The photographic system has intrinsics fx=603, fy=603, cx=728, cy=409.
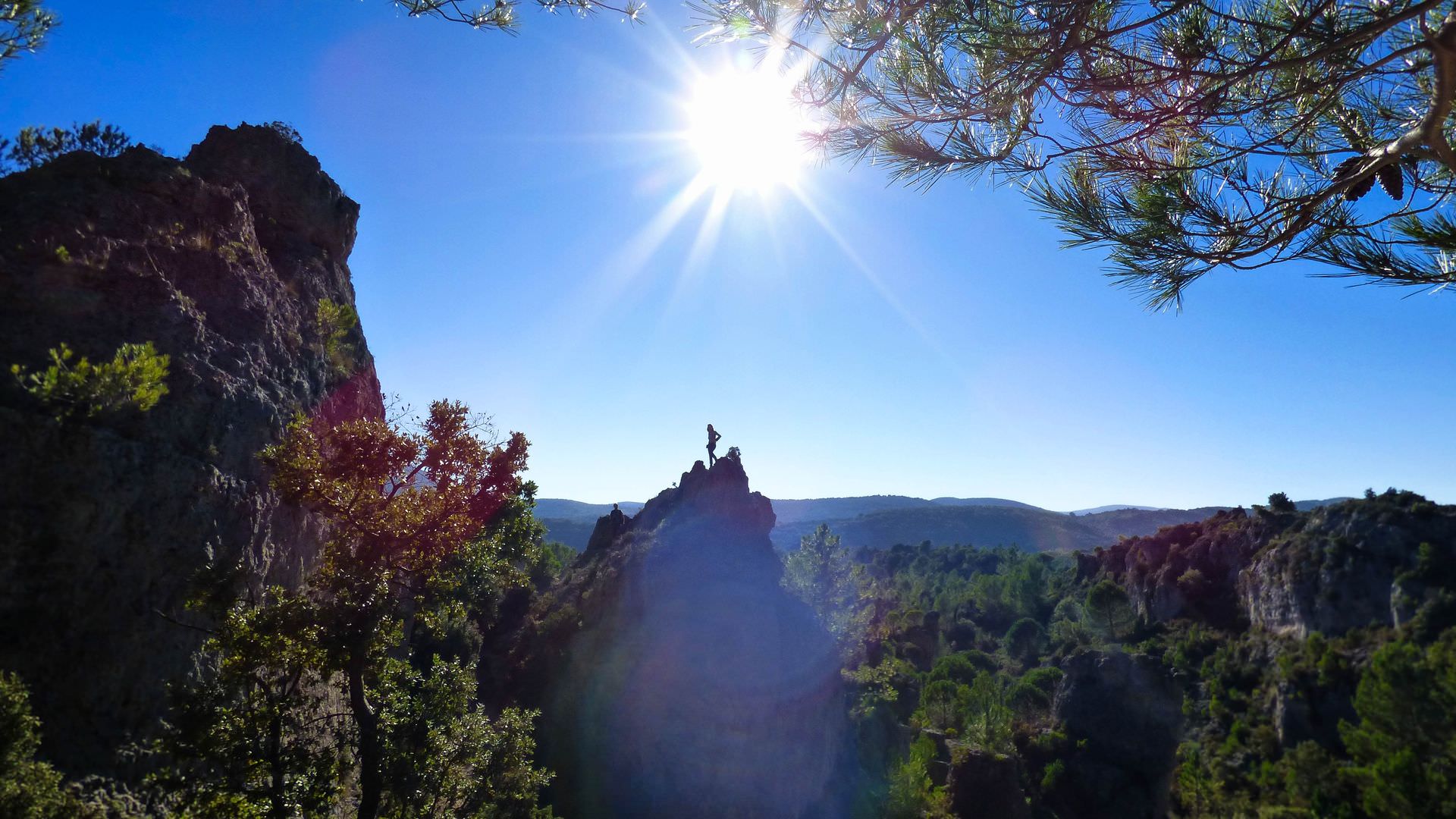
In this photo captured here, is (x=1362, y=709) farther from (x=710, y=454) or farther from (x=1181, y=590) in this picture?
(x=710, y=454)

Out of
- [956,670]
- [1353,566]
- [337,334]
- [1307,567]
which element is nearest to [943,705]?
[956,670]

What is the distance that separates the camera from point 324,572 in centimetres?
754

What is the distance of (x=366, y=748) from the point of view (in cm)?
749

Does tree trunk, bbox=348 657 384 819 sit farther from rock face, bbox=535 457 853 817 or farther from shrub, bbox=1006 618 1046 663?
shrub, bbox=1006 618 1046 663

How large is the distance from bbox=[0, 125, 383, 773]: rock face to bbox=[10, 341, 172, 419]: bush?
26 centimetres

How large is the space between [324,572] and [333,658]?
1063 mm

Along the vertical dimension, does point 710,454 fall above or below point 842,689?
above

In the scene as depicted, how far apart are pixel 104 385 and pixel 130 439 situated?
3.33 feet

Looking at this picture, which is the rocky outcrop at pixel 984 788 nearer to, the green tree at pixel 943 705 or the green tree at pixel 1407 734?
the green tree at pixel 943 705

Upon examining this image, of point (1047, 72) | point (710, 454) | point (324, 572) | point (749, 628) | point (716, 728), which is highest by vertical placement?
point (1047, 72)

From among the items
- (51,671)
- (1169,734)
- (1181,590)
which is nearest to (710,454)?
(51,671)

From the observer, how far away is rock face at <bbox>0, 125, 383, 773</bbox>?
727cm

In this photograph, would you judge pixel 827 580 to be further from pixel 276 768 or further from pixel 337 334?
pixel 276 768

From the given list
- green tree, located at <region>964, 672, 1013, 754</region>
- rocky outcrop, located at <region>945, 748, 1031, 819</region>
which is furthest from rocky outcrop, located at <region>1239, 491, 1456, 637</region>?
rocky outcrop, located at <region>945, 748, 1031, 819</region>
